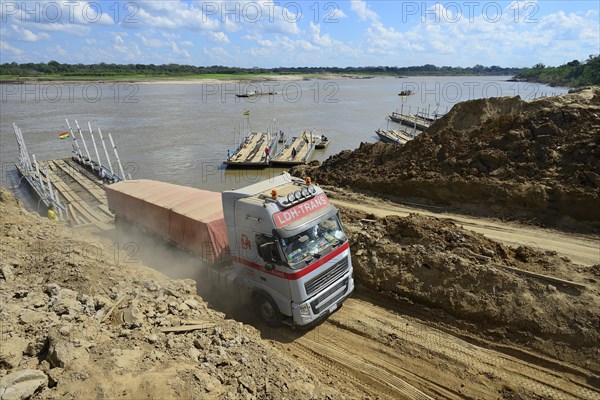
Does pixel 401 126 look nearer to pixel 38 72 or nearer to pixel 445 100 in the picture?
pixel 445 100

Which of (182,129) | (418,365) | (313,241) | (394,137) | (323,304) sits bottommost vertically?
(418,365)

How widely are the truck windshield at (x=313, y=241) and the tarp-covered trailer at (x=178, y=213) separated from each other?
2755 mm

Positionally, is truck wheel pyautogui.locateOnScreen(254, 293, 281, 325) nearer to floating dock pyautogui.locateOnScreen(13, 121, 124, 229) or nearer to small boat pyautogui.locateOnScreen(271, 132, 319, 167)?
floating dock pyautogui.locateOnScreen(13, 121, 124, 229)

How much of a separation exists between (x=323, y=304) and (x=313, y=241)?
1.43 m

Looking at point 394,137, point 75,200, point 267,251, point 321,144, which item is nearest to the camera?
point 267,251

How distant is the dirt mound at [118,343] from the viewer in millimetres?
5371

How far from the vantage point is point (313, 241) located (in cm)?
823

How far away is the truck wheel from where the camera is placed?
8.45 m

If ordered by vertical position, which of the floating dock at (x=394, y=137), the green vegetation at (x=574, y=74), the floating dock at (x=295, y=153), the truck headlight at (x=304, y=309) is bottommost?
the truck headlight at (x=304, y=309)

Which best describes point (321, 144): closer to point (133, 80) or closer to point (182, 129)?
point (182, 129)

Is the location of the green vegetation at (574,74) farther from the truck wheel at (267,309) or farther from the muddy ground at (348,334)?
the truck wheel at (267,309)

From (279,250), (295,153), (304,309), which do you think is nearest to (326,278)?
(304,309)

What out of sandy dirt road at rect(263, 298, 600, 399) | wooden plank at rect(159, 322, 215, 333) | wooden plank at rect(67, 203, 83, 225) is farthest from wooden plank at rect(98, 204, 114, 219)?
sandy dirt road at rect(263, 298, 600, 399)

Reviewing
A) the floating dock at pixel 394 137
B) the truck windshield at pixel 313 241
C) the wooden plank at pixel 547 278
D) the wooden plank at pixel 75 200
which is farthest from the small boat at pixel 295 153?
the wooden plank at pixel 547 278
